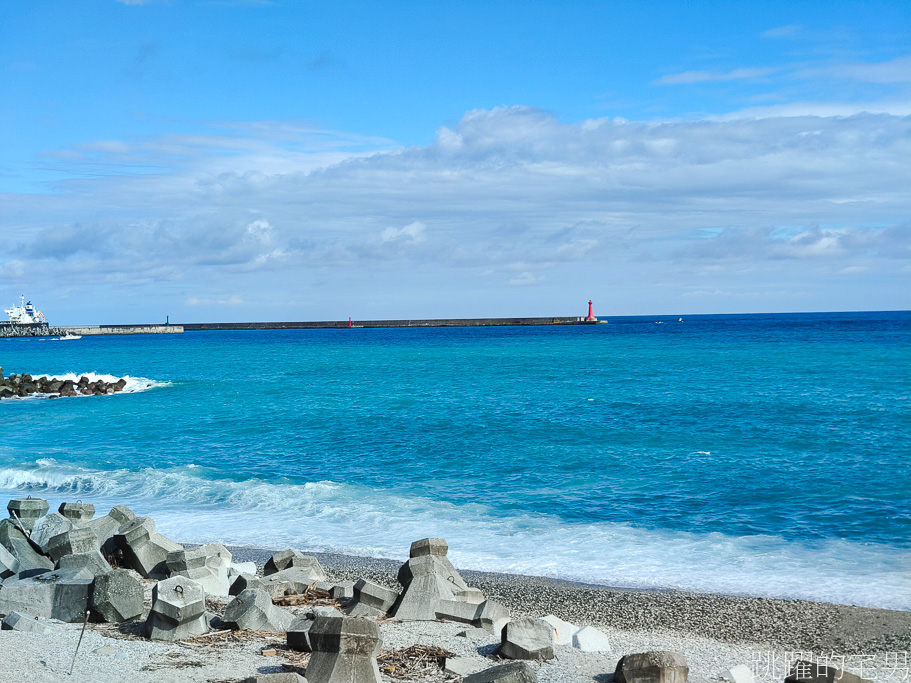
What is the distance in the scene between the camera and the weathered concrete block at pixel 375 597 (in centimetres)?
662

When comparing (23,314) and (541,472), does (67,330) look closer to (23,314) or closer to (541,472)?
(23,314)

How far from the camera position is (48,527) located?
8234 millimetres

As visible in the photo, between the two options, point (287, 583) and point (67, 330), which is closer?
point (287, 583)

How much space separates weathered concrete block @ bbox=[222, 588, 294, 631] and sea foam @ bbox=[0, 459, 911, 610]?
3698 millimetres

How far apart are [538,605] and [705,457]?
9.04m

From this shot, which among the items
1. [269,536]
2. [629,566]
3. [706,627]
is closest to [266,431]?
[269,536]

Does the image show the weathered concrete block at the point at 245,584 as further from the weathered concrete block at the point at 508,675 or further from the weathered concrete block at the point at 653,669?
the weathered concrete block at the point at 653,669

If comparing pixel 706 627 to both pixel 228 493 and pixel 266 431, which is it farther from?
pixel 266 431

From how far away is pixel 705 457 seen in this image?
52.0 ft

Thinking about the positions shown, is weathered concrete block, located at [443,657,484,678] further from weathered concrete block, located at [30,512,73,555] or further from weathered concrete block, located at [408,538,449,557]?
weathered concrete block, located at [30,512,73,555]

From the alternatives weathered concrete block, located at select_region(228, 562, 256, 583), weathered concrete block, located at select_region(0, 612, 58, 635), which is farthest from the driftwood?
weathered concrete block, located at select_region(228, 562, 256, 583)

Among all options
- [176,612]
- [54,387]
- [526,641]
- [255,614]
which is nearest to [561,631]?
[526,641]

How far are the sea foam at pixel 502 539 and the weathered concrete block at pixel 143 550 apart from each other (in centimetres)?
246

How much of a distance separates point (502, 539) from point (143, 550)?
447cm
